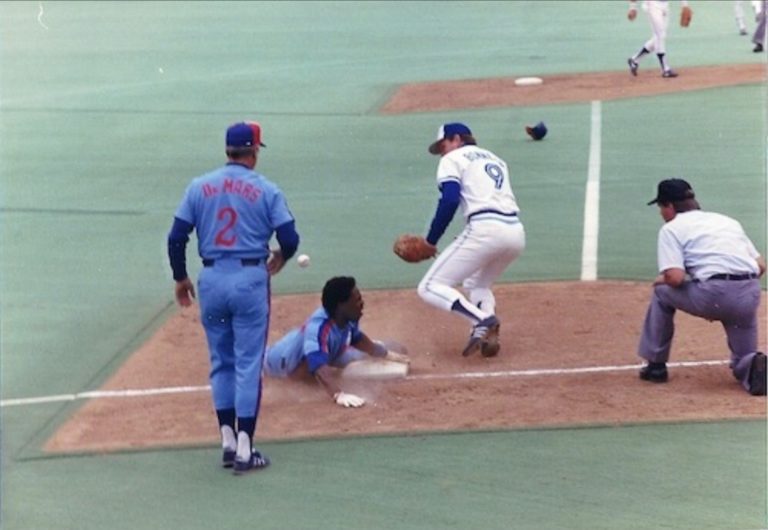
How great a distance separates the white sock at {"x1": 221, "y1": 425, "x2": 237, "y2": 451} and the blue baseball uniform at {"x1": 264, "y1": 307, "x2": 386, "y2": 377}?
121 cm

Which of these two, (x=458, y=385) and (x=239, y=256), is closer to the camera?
(x=239, y=256)

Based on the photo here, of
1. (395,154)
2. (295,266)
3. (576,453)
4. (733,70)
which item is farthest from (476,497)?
(733,70)

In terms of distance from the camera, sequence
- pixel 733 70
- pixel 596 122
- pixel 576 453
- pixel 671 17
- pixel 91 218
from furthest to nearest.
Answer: pixel 671 17 < pixel 733 70 < pixel 596 122 < pixel 91 218 < pixel 576 453

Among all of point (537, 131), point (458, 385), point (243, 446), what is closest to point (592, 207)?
point (537, 131)

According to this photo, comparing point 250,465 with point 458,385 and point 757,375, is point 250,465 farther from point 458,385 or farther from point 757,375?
point 757,375

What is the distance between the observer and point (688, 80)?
85.2 feet

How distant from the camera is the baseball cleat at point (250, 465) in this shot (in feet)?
29.3

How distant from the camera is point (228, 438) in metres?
9.10

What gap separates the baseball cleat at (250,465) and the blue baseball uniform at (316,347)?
51.3 inches

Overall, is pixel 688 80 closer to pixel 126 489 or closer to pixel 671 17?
pixel 671 17

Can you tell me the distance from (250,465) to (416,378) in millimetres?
2140

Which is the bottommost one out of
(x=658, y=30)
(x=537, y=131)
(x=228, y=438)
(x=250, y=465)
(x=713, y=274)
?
(x=250, y=465)

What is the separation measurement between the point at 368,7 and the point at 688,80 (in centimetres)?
1915

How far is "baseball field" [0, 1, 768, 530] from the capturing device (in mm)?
8516
